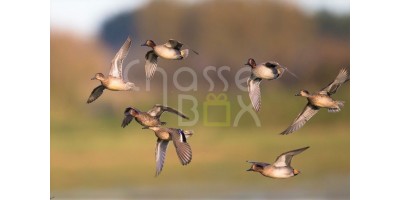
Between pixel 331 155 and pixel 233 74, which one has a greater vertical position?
pixel 233 74

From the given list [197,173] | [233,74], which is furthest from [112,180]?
[233,74]

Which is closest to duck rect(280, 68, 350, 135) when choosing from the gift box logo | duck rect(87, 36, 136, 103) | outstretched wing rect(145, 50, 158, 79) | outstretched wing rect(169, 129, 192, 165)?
the gift box logo

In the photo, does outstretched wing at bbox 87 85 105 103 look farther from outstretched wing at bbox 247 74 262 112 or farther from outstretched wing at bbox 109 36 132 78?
outstretched wing at bbox 247 74 262 112

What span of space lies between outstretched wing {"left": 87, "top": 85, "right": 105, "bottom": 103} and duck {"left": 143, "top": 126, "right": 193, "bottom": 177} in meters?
0.30

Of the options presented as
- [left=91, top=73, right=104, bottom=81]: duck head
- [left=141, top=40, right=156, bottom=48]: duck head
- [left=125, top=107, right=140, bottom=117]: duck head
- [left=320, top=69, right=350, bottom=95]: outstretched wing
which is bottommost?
[left=125, top=107, right=140, bottom=117]: duck head

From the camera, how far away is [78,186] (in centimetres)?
298

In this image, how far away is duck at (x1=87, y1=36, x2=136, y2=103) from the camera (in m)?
2.97

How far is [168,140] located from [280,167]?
556mm

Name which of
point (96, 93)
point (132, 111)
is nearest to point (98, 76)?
point (96, 93)

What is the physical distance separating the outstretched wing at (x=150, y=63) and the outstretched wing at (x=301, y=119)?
692 millimetres

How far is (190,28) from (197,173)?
69 centimetres

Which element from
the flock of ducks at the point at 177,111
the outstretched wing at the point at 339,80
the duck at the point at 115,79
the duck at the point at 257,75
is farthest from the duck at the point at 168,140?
the outstretched wing at the point at 339,80

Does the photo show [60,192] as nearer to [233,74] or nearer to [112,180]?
[112,180]

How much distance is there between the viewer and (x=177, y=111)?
2.97m
